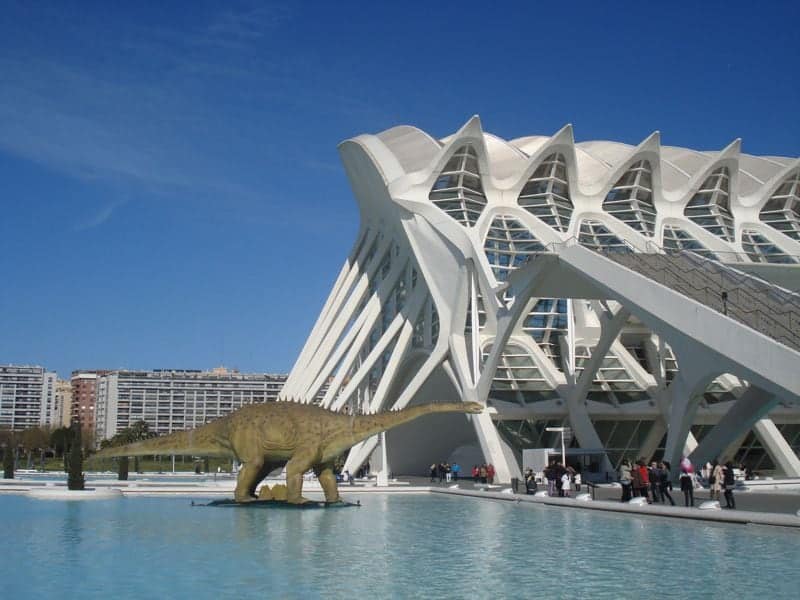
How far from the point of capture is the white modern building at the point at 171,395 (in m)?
166

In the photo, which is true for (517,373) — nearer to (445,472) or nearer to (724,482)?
(445,472)

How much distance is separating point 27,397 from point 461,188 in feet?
495

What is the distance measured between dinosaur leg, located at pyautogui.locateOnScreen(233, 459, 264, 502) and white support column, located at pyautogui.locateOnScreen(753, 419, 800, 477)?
21538mm

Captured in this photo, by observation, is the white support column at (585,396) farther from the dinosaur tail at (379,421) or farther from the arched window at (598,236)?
the dinosaur tail at (379,421)

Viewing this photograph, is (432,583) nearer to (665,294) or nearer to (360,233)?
(665,294)

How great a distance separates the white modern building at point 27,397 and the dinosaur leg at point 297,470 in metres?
163

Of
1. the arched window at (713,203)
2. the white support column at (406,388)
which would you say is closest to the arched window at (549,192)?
the arched window at (713,203)

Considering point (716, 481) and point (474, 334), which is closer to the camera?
point (716, 481)

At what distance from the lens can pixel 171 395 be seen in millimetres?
172625

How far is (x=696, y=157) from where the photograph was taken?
2093 inches

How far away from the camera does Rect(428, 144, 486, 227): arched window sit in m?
44.6

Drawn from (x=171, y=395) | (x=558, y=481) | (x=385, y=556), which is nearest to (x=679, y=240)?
(x=558, y=481)

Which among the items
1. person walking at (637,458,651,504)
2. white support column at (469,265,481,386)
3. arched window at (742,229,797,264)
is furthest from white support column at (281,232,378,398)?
person walking at (637,458,651,504)

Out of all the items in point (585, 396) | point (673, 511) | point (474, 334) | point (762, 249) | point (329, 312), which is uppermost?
point (762, 249)
